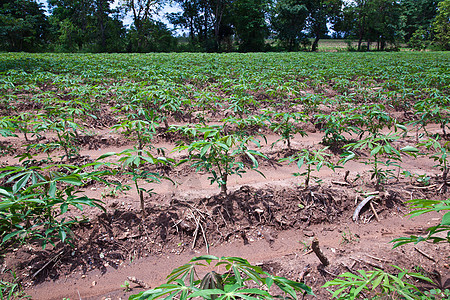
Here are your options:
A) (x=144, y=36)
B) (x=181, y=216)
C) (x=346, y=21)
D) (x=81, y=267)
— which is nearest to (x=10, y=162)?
(x=81, y=267)

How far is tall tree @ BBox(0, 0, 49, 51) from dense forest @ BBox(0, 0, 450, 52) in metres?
0.09

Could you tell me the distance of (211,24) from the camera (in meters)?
39.6

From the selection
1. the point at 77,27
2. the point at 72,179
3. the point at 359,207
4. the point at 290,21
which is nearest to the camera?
the point at 72,179

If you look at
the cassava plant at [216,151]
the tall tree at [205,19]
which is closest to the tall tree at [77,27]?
the tall tree at [205,19]

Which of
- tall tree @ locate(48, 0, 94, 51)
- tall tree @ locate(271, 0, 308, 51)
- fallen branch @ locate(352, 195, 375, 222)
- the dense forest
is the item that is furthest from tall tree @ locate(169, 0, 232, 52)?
fallen branch @ locate(352, 195, 375, 222)

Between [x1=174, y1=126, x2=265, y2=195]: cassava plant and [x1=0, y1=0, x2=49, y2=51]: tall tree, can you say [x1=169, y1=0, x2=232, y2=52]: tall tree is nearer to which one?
[x1=0, y1=0, x2=49, y2=51]: tall tree

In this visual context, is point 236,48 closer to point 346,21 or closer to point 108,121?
point 346,21

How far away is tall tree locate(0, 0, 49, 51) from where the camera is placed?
25.8 metres

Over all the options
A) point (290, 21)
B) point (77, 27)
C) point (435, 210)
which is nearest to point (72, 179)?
point (435, 210)

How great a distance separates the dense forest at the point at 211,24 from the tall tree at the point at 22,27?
9 centimetres

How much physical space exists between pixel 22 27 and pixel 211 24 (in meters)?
24.2

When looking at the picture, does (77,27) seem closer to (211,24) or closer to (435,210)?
(211,24)

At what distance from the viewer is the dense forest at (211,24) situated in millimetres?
29930

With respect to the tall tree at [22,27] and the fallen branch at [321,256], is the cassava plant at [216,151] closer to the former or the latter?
the fallen branch at [321,256]
